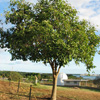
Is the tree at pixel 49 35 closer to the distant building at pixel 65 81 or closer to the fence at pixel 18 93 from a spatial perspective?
the fence at pixel 18 93

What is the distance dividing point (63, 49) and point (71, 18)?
4.02m

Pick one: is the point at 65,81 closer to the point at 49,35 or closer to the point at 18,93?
the point at 18,93

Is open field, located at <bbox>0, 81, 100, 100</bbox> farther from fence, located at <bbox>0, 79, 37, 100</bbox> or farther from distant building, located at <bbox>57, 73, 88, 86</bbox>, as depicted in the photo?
distant building, located at <bbox>57, 73, 88, 86</bbox>

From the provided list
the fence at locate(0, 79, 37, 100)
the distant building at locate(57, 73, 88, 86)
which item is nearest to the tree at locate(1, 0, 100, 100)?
the fence at locate(0, 79, 37, 100)

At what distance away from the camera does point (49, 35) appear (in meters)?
13.1

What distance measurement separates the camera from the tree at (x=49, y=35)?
13.5 meters

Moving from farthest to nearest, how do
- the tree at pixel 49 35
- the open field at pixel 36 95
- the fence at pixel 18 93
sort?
1. the open field at pixel 36 95
2. the fence at pixel 18 93
3. the tree at pixel 49 35

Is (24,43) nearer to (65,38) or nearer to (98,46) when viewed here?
(65,38)

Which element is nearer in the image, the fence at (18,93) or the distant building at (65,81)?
the fence at (18,93)

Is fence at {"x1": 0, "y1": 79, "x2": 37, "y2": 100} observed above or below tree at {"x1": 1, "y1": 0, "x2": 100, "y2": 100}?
below

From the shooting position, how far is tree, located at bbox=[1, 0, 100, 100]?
13508mm

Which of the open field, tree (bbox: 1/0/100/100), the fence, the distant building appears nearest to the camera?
tree (bbox: 1/0/100/100)

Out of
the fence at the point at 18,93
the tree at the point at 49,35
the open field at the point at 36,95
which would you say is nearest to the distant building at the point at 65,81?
the open field at the point at 36,95

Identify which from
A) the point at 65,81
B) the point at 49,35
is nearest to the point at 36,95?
the point at 49,35
